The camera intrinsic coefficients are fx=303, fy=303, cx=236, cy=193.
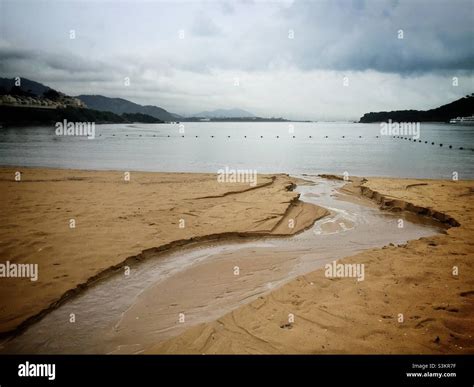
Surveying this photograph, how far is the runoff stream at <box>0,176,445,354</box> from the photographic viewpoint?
4.58 meters

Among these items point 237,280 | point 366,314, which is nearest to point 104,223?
point 237,280

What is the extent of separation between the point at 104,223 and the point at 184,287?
433 centimetres

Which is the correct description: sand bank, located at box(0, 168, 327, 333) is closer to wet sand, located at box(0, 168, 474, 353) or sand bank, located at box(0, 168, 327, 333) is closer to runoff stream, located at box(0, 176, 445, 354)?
wet sand, located at box(0, 168, 474, 353)

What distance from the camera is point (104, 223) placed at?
9.24 m

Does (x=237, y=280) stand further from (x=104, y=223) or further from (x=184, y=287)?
(x=104, y=223)

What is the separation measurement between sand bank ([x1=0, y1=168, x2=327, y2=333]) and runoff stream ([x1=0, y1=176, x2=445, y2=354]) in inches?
14.0

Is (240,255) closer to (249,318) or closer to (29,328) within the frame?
(249,318)

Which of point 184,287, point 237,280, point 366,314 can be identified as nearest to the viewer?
point 366,314

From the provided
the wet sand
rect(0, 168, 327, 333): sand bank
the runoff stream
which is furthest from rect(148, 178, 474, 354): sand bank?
rect(0, 168, 327, 333): sand bank

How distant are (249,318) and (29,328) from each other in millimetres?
Answer: 3470

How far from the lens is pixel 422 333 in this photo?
430 centimetres

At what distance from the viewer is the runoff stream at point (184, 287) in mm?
4578
